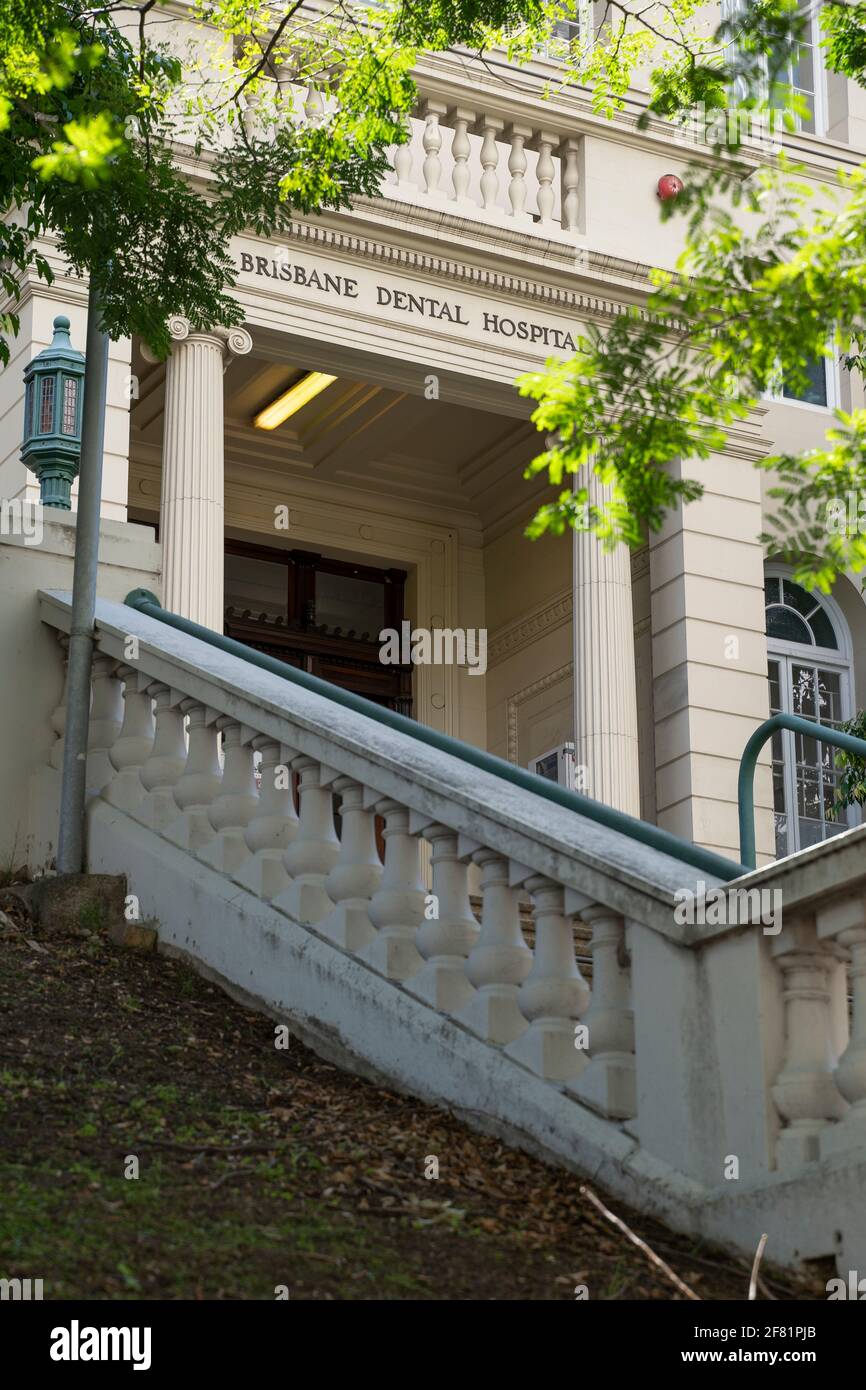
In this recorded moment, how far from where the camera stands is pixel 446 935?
21.7 ft

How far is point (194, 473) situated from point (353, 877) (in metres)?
8.79

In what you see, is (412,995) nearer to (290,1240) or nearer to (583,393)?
(290,1240)

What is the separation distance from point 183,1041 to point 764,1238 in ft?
7.45

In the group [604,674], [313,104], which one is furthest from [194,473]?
[604,674]

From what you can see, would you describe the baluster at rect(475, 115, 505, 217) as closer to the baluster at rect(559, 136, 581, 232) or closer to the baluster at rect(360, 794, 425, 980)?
the baluster at rect(559, 136, 581, 232)

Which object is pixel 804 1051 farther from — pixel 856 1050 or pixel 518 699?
pixel 518 699

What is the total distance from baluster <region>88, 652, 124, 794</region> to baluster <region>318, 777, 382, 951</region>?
178 cm

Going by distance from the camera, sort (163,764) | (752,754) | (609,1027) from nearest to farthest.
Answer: (609,1027)
(163,764)
(752,754)

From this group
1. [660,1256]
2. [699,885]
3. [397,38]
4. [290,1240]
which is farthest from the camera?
[397,38]

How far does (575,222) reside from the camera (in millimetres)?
17500

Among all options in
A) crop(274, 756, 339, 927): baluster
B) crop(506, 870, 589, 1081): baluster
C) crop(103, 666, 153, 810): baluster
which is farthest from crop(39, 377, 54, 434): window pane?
crop(506, 870, 589, 1081): baluster

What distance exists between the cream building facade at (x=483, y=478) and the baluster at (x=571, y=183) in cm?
2

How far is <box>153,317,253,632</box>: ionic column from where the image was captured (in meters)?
15.0

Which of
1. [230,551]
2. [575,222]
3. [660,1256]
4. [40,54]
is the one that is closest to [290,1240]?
[660,1256]
